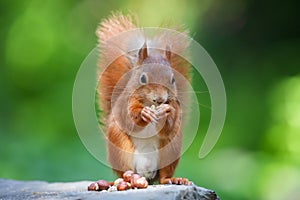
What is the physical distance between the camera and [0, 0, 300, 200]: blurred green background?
2584mm

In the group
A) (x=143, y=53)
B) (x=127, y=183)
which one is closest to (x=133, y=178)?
(x=127, y=183)

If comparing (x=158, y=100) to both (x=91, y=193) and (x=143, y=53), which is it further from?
(x=91, y=193)

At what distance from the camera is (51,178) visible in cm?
252

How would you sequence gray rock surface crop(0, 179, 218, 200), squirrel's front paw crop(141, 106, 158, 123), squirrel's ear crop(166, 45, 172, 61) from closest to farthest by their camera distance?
gray rock surface crop(0, 179, 218, 200), squirrel's front paw crop(141, 106, 158, 123), squirrel's ear crop(166, 45, 172, 61)

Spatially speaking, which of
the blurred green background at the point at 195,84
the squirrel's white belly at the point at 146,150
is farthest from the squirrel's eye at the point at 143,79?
the blurred green background at the point at 195,84

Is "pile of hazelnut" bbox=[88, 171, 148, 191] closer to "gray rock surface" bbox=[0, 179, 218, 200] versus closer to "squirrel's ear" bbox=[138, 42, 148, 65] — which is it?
"gray rock surface" bbox=[0, 179, 218, 200]

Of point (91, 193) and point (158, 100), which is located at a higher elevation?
point (158, 100)

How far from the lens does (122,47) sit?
5.38ft

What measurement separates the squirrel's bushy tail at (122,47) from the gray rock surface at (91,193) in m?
0.25

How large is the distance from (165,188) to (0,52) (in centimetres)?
209

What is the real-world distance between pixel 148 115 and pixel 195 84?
4.16 feet

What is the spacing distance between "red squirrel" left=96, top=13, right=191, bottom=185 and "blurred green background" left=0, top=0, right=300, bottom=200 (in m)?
0.93

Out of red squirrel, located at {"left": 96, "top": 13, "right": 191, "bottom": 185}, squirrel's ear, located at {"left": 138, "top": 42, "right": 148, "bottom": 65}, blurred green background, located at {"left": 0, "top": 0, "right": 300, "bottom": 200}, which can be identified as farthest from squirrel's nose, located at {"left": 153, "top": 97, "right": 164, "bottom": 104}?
blurred green background, located at {"left": 0, "top": 0, "right": 300, "bottom": 200}

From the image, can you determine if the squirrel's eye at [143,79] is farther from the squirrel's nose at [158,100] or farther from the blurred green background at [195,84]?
the blurred green background at [195,84]
